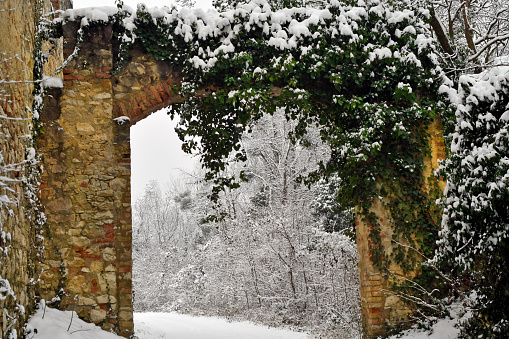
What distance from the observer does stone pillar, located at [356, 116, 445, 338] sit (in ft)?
20.2

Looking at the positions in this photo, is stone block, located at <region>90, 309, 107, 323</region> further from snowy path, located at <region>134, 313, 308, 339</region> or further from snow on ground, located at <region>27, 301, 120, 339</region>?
snowy path, located at <region>134, 313, 308, 339</region>

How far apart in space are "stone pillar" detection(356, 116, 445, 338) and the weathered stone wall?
4.20 meters

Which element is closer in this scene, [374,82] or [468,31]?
[374,82]

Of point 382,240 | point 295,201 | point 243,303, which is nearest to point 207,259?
point 243,303

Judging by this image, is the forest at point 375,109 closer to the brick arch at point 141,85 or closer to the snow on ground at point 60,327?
the brick arch at point 141,85

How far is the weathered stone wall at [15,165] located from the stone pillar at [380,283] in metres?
4.20

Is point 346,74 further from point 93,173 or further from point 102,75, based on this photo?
point 93,173

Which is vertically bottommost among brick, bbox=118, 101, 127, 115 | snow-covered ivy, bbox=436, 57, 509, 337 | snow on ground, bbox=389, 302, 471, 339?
snow on ground, bbox=389, 302, 471, 339

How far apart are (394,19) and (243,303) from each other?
10.2m

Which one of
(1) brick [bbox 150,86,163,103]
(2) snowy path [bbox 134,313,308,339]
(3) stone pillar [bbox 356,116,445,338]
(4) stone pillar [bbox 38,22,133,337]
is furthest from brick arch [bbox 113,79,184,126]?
(2) snowy path [bbox 134,313,308,339]

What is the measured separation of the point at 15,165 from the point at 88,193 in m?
2.39

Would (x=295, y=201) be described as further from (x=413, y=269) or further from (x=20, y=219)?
(x=20, y=219)

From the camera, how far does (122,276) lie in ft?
18.5

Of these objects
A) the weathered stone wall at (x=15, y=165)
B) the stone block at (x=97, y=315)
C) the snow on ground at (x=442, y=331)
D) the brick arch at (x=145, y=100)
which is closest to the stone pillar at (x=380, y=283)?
the snow on ground at (x=442, y=331)
